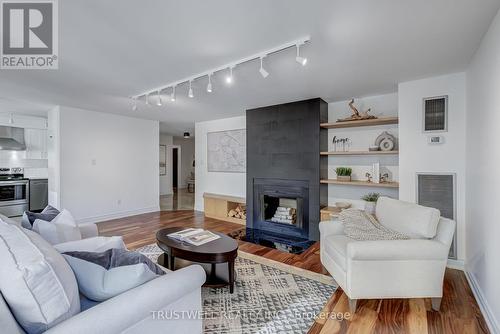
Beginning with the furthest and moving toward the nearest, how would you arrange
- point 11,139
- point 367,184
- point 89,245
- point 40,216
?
point 11,139 → point 367,184 → point 40,216 → point 89,245

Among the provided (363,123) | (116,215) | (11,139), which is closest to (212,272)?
(363,123)

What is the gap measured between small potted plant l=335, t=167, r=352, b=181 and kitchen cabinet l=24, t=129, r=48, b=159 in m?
6.03

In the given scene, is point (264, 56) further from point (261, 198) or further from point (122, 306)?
point (261, 198)

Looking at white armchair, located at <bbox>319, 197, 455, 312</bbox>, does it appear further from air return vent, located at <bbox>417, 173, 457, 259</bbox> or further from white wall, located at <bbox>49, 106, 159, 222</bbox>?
white wall, located at <bbox>49, 106, 159, 222</bbox>

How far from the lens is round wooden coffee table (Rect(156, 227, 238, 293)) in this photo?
2.06 metres

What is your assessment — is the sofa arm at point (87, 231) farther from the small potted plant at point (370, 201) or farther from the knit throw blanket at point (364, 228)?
the small potted plant at point (370, 201)

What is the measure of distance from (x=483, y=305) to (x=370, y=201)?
1.58 metres

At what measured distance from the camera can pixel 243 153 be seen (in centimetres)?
511

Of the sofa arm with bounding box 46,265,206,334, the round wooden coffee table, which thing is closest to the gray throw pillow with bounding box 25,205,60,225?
the round wooden coffee table

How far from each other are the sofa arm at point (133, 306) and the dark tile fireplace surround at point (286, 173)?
7.61 ft

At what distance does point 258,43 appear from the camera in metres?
→ 2.01

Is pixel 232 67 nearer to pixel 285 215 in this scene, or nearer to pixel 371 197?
pixel 371 197

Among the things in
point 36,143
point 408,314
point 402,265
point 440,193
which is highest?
point 36,143

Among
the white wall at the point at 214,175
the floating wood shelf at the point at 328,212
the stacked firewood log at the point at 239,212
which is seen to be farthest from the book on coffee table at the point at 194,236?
the white wall at the point at 214,175
